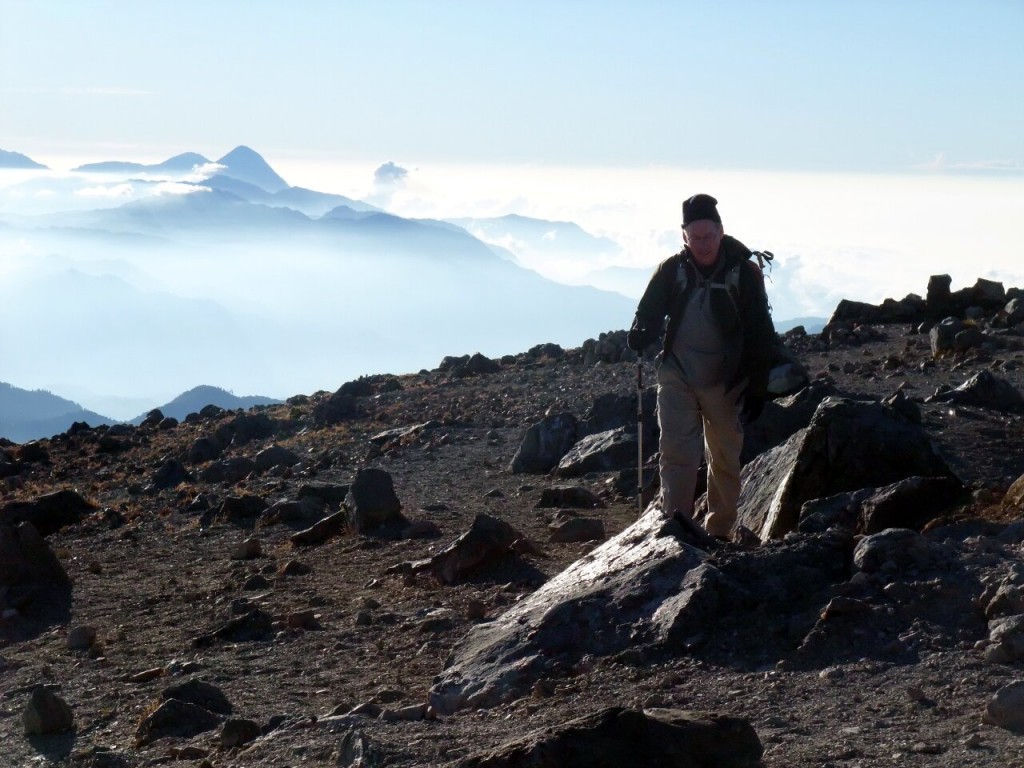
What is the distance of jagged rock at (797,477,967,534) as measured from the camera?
695cm

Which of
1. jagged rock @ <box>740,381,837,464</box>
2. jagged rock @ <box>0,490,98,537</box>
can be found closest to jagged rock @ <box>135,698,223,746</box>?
jagged rock @ <box>740,381,837,464</box>

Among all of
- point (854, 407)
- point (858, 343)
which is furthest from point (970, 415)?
point (858, 343)

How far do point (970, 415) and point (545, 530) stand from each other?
4.61 meters

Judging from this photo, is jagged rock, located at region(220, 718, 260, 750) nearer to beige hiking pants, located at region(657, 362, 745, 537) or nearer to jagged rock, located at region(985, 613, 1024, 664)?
beige hiking pants, located at region(657, 362, 745, 537)

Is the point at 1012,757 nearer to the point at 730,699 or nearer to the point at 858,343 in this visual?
the point at 730,699

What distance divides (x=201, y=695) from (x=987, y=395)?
30.0ft

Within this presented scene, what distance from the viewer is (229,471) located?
16.2 metres

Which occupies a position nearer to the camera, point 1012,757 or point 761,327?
point 1012,757

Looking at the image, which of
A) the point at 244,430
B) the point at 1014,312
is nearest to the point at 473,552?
the point at 244,430

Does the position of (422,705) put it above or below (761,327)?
below

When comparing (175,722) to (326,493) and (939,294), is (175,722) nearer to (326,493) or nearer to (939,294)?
(326,493)

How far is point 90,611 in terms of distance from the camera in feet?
31.4

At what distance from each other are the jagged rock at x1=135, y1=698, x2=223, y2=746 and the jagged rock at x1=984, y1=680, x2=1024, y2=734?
3504 mm

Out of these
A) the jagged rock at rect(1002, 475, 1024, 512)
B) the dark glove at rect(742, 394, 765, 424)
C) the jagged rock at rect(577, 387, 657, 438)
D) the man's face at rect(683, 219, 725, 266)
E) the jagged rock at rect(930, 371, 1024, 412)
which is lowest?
the jagged rock at rect(577, 387, 657, 438)
